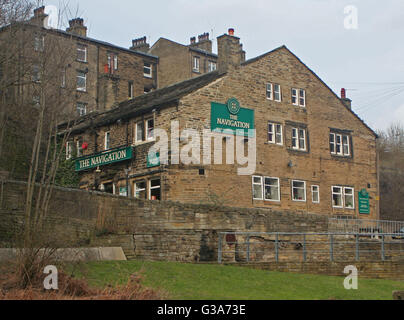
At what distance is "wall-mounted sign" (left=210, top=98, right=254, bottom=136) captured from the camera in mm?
34469

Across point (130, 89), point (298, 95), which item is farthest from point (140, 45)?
point (298, 95)

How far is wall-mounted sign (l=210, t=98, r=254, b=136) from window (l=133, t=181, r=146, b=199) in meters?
4.99

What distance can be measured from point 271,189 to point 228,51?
27.8ft

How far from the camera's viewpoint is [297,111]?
39188mm

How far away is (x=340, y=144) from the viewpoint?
1623 inches

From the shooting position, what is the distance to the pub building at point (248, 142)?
33.5m

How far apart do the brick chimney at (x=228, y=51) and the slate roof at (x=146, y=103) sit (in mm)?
644

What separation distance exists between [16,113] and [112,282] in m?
14.7

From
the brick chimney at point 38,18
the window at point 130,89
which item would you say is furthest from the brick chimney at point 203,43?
the brick chimney at point 38,18

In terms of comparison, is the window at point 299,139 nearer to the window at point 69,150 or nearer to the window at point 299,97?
the window at point 299,97

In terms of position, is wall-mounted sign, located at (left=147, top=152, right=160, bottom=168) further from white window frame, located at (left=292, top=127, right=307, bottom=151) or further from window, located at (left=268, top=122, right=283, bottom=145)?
white window frame, located at (left=292, top=127, right=307, bottom=151)
